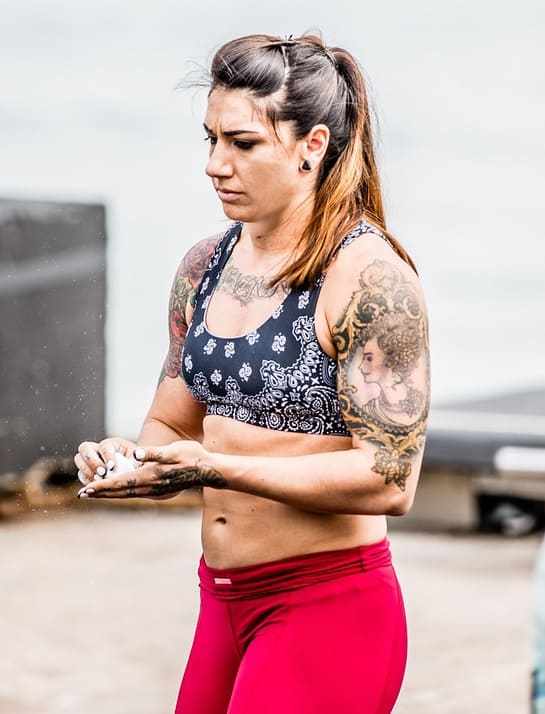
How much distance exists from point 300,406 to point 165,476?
10.5 inches

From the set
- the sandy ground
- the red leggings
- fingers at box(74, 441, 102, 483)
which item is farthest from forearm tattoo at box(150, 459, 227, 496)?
the sandy ground

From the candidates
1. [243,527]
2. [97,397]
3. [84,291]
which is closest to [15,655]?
[97,397]

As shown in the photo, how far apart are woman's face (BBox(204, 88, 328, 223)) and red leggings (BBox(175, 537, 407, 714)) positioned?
61 centimetres

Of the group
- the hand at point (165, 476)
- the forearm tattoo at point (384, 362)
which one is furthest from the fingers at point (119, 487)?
the forearm tattoo at point (384, 362)

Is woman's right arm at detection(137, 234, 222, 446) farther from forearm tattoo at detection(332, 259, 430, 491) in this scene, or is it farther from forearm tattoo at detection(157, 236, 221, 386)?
forearm tattoo at detection(332, 259, 430, 491)

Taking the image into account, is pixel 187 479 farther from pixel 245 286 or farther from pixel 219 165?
pixel 219 165

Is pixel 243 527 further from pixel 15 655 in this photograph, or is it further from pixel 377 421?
pixel 15 655

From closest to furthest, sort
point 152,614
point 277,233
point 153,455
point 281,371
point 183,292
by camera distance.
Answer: point 153,455 < point 281,371 < point 277,233 < point 183,292 < point 152,614

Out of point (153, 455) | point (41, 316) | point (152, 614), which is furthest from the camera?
point (41, 316)

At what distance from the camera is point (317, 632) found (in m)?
2.40

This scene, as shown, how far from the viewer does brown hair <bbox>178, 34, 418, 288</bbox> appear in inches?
93.4

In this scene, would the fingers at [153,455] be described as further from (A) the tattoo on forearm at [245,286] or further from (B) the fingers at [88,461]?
(A) the tattoo on forearm at [245,286]

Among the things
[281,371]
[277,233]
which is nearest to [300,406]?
[281,371]

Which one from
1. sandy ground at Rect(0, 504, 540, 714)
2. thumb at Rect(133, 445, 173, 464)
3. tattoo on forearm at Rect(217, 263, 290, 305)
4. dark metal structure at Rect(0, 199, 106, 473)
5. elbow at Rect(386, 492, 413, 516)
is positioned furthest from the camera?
dark metal structure at Rect(0, 199, 106, 473)
